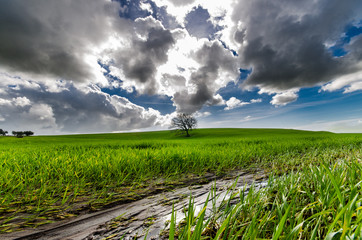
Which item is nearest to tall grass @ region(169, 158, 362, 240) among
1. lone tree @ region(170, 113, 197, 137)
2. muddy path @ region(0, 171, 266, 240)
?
muddy path @ region(0, 171, 266, 240)

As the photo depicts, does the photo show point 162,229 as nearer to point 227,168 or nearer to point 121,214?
point 121,214

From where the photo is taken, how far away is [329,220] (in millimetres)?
1271

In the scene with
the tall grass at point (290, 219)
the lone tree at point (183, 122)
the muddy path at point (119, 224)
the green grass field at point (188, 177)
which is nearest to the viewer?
the tall grass at point (290, 219)

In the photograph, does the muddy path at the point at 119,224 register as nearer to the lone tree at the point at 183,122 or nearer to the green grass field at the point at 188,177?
the green grass field at the point at 188,177

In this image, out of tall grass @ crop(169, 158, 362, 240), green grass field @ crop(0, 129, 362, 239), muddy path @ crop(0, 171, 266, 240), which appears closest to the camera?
tall grass @ crop(169, 158, 362, 240)

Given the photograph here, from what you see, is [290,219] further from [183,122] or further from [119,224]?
[183,122]

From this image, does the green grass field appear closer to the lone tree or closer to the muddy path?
the muddy path

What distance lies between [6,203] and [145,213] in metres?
1.87

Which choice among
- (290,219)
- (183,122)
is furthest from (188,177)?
(183,122)

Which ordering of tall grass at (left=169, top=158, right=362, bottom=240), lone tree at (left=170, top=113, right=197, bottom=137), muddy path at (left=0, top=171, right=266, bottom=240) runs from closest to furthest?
tall grass at (left=169, top=158, right=362, bottom=240) < muddy path at (left=0, top=171, right=266, bottom=240) < lone tree at (left=170, top=113, right=197, bottom=137)

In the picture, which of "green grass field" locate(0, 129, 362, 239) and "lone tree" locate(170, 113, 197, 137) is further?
"lone tree" locate(170, 113, 197, 137)

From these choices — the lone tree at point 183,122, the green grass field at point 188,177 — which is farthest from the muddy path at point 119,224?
the lone tree at point 183,122

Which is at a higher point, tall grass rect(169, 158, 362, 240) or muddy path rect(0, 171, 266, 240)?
tall grass rect(169, 158, 362, 240)

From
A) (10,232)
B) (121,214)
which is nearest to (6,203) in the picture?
(10,232)
